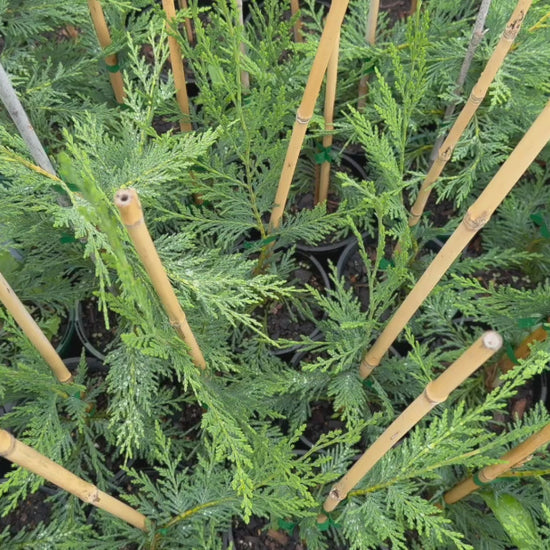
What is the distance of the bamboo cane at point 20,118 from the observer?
97 cm

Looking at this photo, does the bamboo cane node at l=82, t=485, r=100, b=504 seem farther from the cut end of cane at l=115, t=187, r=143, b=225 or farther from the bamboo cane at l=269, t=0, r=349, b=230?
the bamboo cane at l=269, t=0, r=349, b=230

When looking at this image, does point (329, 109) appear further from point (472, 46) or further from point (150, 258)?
point (150, 258)

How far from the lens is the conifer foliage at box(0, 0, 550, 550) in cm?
109

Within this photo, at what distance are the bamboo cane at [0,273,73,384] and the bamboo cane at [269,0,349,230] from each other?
62cm

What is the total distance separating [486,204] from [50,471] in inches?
30.4

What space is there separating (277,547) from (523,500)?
0.68m

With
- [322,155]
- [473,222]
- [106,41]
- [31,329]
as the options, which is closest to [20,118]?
[31,329]

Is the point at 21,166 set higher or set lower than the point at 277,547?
higher

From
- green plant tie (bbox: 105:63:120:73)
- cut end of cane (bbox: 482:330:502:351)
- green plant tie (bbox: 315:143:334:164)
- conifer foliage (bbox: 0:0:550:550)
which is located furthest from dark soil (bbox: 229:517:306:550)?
green plant tie (bbox: 105:63:120:73)

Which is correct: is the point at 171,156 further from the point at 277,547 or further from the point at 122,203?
the point at 277,547

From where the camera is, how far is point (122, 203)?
24.0 inches

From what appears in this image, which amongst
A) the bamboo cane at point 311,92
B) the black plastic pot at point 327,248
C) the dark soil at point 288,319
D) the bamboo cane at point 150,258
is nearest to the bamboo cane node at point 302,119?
the bamboo cane at point 311,92

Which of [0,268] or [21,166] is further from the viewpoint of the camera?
[0,268]

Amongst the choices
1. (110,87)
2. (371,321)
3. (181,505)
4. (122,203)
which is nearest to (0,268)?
(110,87)
